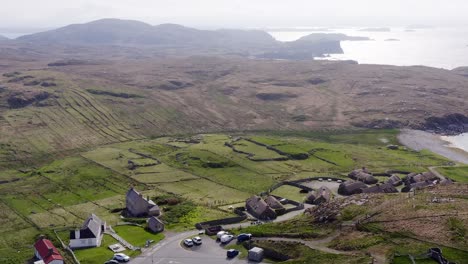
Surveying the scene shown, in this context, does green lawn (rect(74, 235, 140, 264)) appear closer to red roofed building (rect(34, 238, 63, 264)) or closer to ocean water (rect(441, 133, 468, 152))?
red roofed building (rect(34, 238, 63, 264))

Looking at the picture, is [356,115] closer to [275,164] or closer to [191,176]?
[275,164]

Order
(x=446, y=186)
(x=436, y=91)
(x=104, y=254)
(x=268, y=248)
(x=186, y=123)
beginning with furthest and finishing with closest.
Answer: (x=436, y=91) → (x=186, y=123) → (x=446, y=186) → (x=104, y=254) → (x=268, y=248)

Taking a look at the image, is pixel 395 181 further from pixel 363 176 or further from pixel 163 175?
pixel 163 175

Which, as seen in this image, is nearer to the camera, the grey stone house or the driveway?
the driveway

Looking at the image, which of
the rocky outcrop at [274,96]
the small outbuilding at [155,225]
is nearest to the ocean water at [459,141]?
the rocky outcrop at [274,96]

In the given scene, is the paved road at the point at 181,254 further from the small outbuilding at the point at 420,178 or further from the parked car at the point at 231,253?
the small outbuilding at the point at 420,178

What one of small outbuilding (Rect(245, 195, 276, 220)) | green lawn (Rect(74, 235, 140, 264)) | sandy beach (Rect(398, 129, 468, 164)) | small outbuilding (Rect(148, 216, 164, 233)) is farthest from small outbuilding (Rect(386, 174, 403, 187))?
green lawn (Rect(74, 235, 140, 264))

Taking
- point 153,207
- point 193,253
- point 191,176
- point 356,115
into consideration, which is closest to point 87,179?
point 191,176
